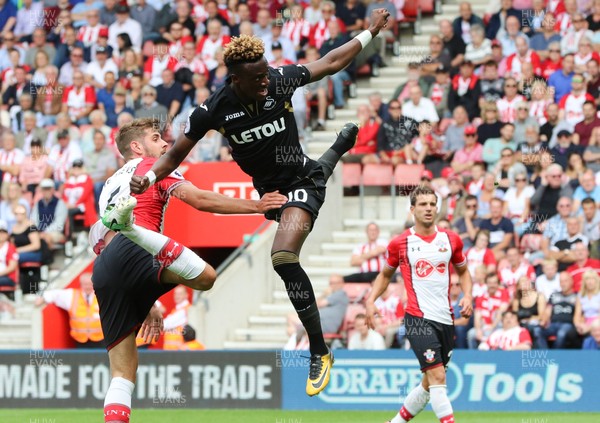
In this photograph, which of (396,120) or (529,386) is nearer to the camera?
(529,386)

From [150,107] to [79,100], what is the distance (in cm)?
174

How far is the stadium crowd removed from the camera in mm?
16578

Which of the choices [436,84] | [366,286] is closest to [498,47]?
[436,84]

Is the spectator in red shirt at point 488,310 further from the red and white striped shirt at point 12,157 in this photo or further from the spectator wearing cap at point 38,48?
the spectator wearing cap at point 38,48

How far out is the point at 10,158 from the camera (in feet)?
68.6

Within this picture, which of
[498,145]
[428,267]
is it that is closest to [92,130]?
[498,145]

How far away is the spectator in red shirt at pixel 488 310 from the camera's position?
16234 millimetres

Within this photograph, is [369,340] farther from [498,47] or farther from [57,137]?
[57,137]

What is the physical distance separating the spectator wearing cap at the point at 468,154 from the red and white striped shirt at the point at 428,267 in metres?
6.18

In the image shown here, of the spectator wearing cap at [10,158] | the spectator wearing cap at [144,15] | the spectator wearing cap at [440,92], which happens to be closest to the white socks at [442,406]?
the spectator wearing cap at [440,92]

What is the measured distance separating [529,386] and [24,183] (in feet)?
29.7

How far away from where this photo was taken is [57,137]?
2080 cm

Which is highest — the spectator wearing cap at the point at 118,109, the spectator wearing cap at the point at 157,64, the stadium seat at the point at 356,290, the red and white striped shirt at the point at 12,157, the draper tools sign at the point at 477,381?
the spectator wearing cap at the point at 157,64

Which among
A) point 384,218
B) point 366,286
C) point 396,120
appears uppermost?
point 396,120
